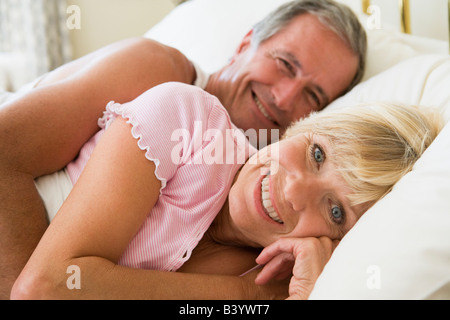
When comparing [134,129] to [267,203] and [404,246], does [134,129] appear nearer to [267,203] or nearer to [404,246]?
[267,203]

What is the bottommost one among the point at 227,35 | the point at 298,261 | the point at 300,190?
the point at 298,261

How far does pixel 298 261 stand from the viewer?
0.78 m

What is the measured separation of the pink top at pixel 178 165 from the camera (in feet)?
2.71

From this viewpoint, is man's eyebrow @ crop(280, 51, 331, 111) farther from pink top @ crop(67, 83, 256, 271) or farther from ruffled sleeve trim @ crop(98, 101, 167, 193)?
ruffled sleeve trim @ crop(98, 101, 167, 193)

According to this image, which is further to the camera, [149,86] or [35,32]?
[35,32]

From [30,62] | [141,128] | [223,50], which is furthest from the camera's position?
[30,62]

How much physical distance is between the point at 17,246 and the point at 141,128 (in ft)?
1.14

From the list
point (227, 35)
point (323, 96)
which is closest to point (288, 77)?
point (323, 96)

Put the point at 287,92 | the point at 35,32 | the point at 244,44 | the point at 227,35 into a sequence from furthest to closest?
1. the point at 35,32
2. the point at 227,35
3. the point at 244,44
4. the point at 287,92

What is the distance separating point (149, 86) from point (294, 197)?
0.53 meters

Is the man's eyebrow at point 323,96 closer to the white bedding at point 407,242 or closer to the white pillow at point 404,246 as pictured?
the white bedding at point 407,242

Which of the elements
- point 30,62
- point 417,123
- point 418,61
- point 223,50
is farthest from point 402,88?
point 30,62
